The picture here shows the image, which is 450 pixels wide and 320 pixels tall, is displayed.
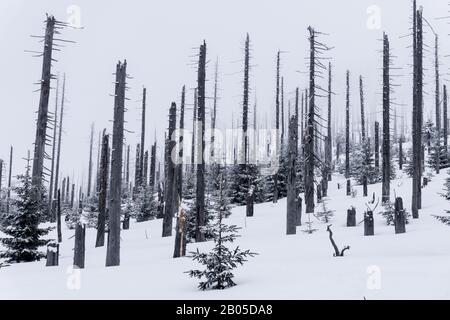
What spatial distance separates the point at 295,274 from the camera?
7.35 m

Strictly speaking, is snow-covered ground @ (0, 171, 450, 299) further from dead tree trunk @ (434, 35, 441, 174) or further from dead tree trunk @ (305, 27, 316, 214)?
dead tree trunk @ (434, 35, 441, 174)

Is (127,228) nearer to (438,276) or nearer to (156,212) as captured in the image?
(156,212)

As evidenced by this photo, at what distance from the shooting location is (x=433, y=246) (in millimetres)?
10055

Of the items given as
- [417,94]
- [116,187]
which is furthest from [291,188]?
[417,94]

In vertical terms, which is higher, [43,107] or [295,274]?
[43,107]

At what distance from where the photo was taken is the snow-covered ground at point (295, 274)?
5.84 meters

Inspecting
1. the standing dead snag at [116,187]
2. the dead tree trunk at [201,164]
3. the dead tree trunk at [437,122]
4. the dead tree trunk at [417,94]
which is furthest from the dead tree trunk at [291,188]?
the dead tree trunk at [437,122]

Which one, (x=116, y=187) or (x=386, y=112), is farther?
(x=386, y=112)

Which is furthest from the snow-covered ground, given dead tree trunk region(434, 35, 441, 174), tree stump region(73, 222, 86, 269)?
dead tree trunk region(434, 35, 441, 174)

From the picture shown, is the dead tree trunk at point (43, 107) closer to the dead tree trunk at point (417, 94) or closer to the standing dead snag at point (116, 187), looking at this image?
the standing dead snag at point (116, 187)

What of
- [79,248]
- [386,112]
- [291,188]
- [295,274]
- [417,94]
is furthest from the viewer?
[386,112]

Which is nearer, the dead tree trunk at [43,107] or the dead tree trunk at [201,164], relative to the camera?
the dead tree trunk at [43,107]

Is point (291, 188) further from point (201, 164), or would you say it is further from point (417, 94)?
point (417, 94)
